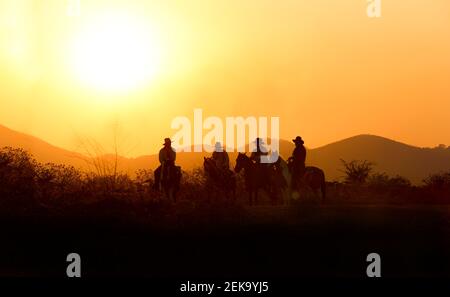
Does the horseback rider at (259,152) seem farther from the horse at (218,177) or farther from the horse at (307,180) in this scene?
the horse at (218,177)

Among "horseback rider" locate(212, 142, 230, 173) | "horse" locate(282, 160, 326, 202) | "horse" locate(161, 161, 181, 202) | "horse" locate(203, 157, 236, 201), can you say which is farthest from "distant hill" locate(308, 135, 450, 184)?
"horse" locate(161, 161, 181, 202)

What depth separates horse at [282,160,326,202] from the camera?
35000 millimetres

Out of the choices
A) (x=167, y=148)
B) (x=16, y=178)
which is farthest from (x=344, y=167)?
(x=16, y=178)

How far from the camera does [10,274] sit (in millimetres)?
24625

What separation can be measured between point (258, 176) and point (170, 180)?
4.00m

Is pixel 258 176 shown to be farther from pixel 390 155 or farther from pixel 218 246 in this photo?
pixel 390 155

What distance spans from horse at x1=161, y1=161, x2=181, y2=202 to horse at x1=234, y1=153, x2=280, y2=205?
10.7 ft

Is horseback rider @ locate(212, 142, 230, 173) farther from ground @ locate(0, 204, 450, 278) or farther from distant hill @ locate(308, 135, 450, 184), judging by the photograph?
distant hill @ locate(308, 135, 450, 184)

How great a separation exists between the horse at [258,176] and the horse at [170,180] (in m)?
3.27

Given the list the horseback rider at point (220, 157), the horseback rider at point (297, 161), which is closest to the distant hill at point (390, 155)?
the horseback rider at point (297, 161)

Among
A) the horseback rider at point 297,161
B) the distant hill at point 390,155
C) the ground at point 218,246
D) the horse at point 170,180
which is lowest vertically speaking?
the ground at point 218,246

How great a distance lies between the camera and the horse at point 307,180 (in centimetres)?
3500

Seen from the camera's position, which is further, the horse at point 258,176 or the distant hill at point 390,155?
the distant hill at point 390,155

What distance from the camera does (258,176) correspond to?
35125mm
